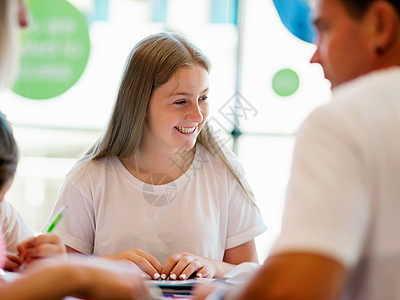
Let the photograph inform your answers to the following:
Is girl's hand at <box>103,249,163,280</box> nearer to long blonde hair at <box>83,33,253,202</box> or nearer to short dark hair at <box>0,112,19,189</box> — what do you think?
long blonde hair at <box>83,33,253,202</box>

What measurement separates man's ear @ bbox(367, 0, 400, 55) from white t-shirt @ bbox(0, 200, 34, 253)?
1196 mm

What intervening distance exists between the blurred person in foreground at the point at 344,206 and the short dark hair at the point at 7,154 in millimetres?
535

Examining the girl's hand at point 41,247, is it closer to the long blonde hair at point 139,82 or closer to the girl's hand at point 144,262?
the girl's hand at point 144,262

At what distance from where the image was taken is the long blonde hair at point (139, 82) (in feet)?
5.93

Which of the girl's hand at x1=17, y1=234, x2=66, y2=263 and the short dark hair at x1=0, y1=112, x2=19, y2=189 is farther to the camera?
the girl's hand at x1=17, y1=234, x2=66, y2=263

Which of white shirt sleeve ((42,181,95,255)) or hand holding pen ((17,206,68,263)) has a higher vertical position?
hand holding pen ((17,206,68,263))

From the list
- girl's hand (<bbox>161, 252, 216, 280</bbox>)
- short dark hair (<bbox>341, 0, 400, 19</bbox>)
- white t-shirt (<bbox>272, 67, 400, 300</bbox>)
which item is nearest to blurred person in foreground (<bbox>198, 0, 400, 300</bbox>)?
white t-shirt (<bbox>272, 67, 400, 300</bbox>)

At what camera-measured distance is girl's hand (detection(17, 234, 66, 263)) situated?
4.02 feet

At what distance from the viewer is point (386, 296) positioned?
0.73 meters

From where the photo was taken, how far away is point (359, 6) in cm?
80

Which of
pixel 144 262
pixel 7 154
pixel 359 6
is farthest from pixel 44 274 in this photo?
pixel 144 262

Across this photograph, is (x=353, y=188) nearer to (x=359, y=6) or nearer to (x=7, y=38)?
(x=359, y=6)

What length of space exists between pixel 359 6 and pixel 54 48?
10.1 feet

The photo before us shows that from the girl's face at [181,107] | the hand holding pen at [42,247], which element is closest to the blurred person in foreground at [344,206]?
the hand holding pen at [42,247]
